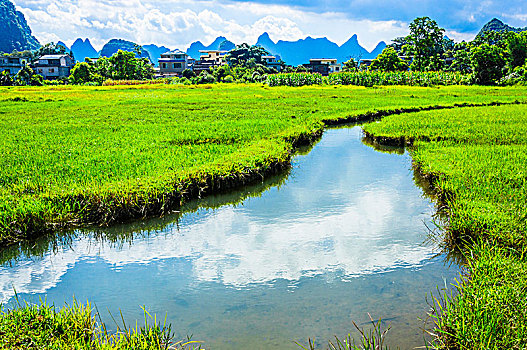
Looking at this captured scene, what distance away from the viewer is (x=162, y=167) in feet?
27.3

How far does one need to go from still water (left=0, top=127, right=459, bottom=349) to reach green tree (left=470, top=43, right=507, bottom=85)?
4107cm

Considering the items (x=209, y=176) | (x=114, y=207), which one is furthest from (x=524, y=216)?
(x=114, y=207)

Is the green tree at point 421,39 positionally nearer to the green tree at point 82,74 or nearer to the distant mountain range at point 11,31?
the green tree at point 82,74

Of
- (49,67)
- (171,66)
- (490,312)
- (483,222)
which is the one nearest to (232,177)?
(483,222)

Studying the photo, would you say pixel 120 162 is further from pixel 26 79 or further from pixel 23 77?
pixel 26 79

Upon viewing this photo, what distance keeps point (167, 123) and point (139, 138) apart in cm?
365

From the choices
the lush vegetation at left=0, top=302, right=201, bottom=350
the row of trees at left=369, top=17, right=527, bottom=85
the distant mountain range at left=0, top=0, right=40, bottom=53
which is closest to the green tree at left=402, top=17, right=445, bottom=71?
the row of trees at left=369, top=17, right=527, bottom=85

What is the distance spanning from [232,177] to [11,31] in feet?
601

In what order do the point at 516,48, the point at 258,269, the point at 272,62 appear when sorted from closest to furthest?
the point at 258,269 < the point at 516,48 < the point at 272,62

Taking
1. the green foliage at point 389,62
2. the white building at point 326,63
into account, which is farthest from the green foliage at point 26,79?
the white building at point 326,63

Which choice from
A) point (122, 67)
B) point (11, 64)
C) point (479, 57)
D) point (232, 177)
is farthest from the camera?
point (11, 64)

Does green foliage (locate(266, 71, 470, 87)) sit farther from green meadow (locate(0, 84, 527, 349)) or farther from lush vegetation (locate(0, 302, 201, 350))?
lush vegetation (locate(0, 302, 201, 350))

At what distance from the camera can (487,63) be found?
42.7 metres

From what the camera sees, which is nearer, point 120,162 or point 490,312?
point 490,312
